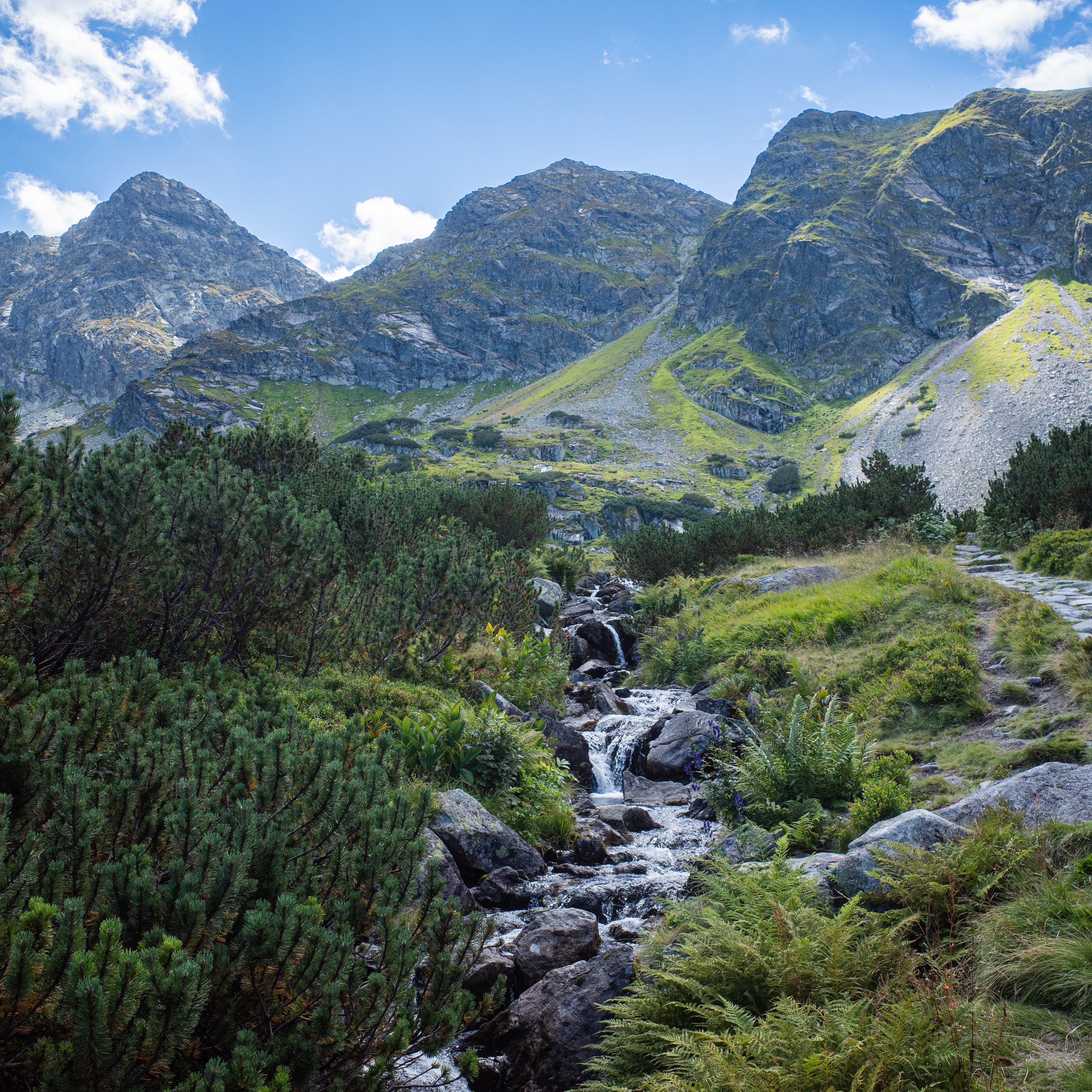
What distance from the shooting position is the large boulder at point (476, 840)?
7.07 meters

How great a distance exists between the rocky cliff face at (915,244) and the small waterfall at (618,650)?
12950 cm

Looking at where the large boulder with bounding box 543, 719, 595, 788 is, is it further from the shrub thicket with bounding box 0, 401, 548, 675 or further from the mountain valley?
the mountain valley

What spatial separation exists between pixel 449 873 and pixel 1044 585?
11773 mm

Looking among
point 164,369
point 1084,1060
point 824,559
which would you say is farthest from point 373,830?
point 164,369

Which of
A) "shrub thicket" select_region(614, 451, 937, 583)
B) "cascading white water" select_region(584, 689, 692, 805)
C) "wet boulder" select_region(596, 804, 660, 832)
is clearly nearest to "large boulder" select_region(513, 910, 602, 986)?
"wet boulder" select_region(596, 804, 660, 832)

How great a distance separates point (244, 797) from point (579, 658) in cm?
1633

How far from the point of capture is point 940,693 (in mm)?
8320

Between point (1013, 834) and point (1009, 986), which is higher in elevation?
point (1013, 834)

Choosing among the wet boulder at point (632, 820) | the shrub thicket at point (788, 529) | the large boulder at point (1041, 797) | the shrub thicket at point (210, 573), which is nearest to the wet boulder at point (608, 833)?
the wet boulder at point (632, 820)

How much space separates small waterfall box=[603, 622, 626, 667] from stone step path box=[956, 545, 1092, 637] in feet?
30.8

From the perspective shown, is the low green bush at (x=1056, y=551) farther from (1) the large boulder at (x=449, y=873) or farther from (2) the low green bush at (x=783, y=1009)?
(1) the large boulder at (x=449, y=873)

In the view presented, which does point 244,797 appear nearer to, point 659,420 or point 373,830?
A: point 373,830

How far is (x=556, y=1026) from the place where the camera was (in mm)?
4605

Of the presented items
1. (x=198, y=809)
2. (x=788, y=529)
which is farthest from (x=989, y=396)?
(x=198, y=809)
